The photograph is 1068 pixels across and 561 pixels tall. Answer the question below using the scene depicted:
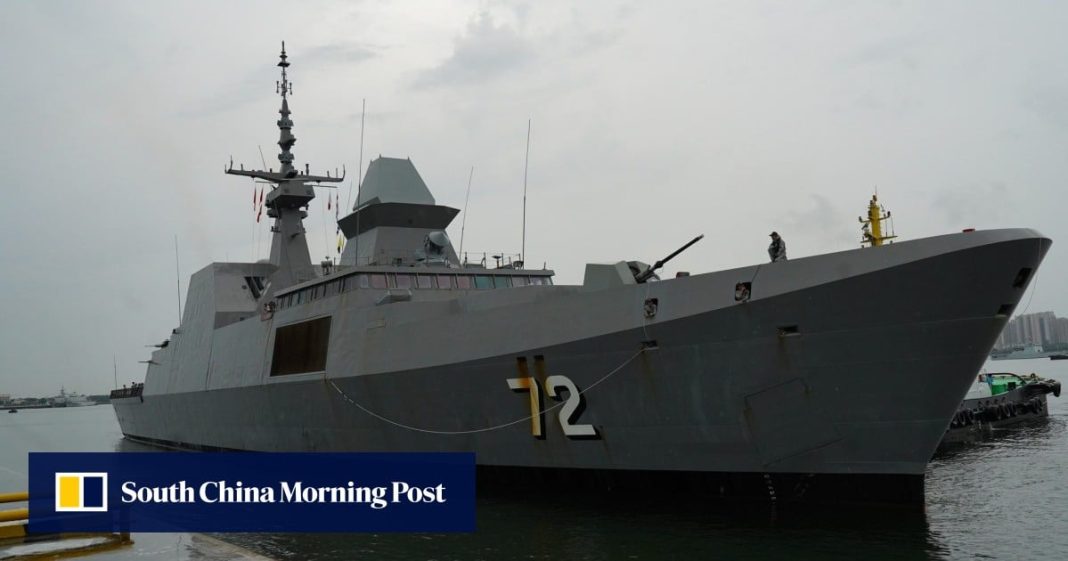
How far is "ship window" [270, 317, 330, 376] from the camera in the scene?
16.7m

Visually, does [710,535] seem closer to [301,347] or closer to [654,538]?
[654,538]

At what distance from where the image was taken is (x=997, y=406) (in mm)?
28750

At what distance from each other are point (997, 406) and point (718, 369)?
2259 cm

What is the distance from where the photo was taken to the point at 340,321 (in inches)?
637

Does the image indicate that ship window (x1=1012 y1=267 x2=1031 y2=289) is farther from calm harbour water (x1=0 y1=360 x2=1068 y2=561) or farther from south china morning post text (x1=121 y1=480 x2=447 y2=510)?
south china morning post text (x1=121 y1=480 x2=447 y2=510)

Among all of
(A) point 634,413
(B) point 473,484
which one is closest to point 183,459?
(B) point 473,484

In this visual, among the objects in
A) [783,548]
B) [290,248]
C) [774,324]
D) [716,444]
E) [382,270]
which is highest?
[290,248]

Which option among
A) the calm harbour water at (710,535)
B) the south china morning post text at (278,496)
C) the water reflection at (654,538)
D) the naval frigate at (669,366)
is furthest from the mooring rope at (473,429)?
the water reflection at (654,538)

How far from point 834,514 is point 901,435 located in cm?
135

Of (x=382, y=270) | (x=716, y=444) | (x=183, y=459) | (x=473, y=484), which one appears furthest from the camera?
(x=183, y=459)

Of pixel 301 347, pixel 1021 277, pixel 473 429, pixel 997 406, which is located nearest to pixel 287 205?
pixel 301 347

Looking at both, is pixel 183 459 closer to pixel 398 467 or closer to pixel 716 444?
pixel 398 467

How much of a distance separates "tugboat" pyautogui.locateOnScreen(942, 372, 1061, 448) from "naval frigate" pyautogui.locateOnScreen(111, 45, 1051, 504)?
51.9ft

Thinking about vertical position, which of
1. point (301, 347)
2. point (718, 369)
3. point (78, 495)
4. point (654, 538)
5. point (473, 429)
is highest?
point (301, 347)
